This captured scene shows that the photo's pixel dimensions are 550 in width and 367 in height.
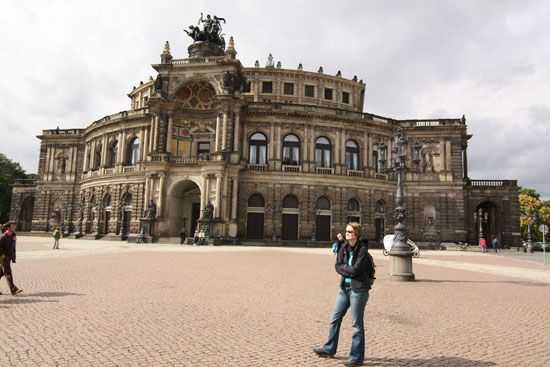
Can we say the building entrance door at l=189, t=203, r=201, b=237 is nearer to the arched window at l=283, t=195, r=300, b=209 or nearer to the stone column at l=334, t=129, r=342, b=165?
the arched window at l=283, t=195, r=300, b=209

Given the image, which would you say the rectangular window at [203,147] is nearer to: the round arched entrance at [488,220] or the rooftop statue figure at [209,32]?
the rooftop statue figure at [209,32]

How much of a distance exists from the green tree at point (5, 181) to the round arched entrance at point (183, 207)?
44.7 m

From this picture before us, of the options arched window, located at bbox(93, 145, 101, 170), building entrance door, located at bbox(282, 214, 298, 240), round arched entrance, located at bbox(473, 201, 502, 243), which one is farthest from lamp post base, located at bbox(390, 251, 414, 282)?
arched window, located at bbox(93, 145, 101, 170)

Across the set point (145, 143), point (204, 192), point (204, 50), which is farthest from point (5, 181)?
point (204, 192)

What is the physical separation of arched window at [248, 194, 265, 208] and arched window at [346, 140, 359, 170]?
34.2ft

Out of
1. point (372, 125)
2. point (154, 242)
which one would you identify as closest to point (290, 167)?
point (372, 125)

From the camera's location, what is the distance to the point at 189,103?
142 ft

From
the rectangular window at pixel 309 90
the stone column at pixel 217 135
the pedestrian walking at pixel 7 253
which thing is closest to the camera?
the pedestrian walking at pixel 7 253

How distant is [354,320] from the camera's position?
18.3ft

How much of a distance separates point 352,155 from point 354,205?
5592mm

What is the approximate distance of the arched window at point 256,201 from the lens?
136ft

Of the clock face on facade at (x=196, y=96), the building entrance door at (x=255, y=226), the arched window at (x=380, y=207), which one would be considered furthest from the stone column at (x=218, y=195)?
the arched window at (x=380, y=207)

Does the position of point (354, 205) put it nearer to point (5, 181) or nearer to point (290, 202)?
point (290, 202)

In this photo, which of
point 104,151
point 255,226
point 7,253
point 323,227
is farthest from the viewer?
point 104,151
